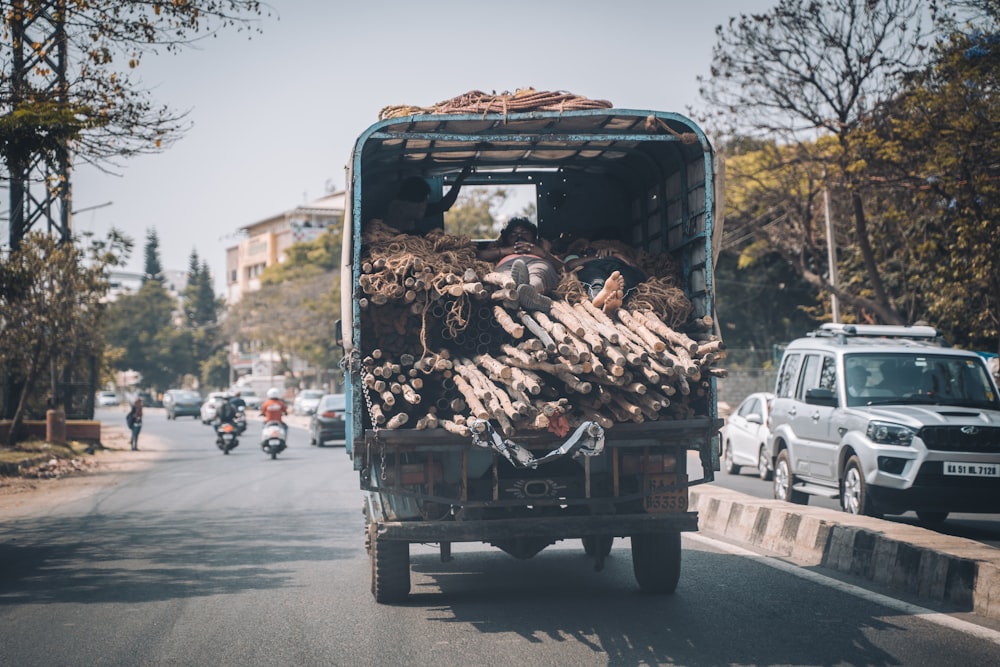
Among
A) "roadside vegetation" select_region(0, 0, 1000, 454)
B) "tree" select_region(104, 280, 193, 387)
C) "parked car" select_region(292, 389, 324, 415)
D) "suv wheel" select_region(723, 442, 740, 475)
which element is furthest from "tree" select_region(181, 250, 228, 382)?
"suv wheel" select_region(723, 442, 740, 475)

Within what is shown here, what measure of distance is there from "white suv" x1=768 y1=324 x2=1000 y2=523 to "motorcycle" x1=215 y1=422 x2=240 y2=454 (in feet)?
57.3

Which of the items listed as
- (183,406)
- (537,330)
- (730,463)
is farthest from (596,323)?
(183,406)

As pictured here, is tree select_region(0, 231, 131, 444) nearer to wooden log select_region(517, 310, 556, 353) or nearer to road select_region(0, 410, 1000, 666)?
road select_region(0, 410, 1000, 666)

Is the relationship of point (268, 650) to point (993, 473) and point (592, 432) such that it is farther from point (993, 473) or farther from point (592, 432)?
point (993, 473)

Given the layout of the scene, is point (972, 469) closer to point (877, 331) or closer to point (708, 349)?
point (877, 331)

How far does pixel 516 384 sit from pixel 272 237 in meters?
110

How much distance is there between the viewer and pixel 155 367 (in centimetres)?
10550

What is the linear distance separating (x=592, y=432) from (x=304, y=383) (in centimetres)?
8164

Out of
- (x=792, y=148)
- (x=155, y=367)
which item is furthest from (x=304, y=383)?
(x=792, y=148)

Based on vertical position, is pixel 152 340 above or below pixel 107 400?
above

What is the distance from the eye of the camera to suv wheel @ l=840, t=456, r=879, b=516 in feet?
37.3

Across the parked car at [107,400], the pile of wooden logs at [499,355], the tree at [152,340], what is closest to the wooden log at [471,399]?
the pile of wooden logs at [499,355]

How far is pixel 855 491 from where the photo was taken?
11.7 metres

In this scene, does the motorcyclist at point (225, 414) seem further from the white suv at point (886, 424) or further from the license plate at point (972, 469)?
the license plate at point (972, 469)
